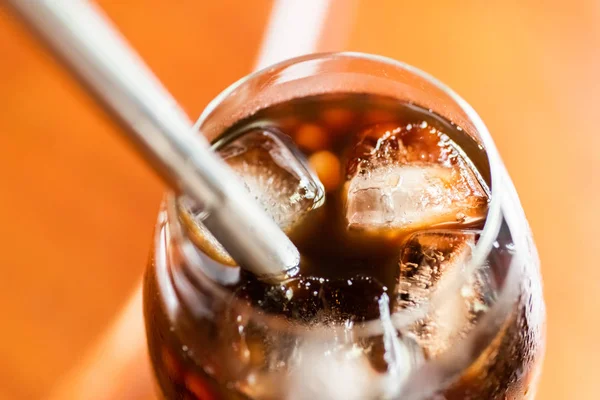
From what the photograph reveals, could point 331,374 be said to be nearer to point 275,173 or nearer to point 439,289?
point 439,289

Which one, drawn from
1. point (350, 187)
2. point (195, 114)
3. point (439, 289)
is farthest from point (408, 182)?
point (195, 114)

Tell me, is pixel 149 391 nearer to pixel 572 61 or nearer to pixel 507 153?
pixel 507 153

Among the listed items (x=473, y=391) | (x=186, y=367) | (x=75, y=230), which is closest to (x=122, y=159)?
(x=75, y=230)

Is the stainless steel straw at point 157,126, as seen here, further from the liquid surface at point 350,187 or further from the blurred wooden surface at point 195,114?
the blurred wooden surface at point 195,114

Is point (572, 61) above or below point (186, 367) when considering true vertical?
below

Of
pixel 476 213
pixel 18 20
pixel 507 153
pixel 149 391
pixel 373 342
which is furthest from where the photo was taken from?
pixel 507 153

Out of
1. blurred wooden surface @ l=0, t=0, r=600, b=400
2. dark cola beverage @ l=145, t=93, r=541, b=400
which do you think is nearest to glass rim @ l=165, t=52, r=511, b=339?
dark cola beverage @ l=145, t=93, r=541, b=400
